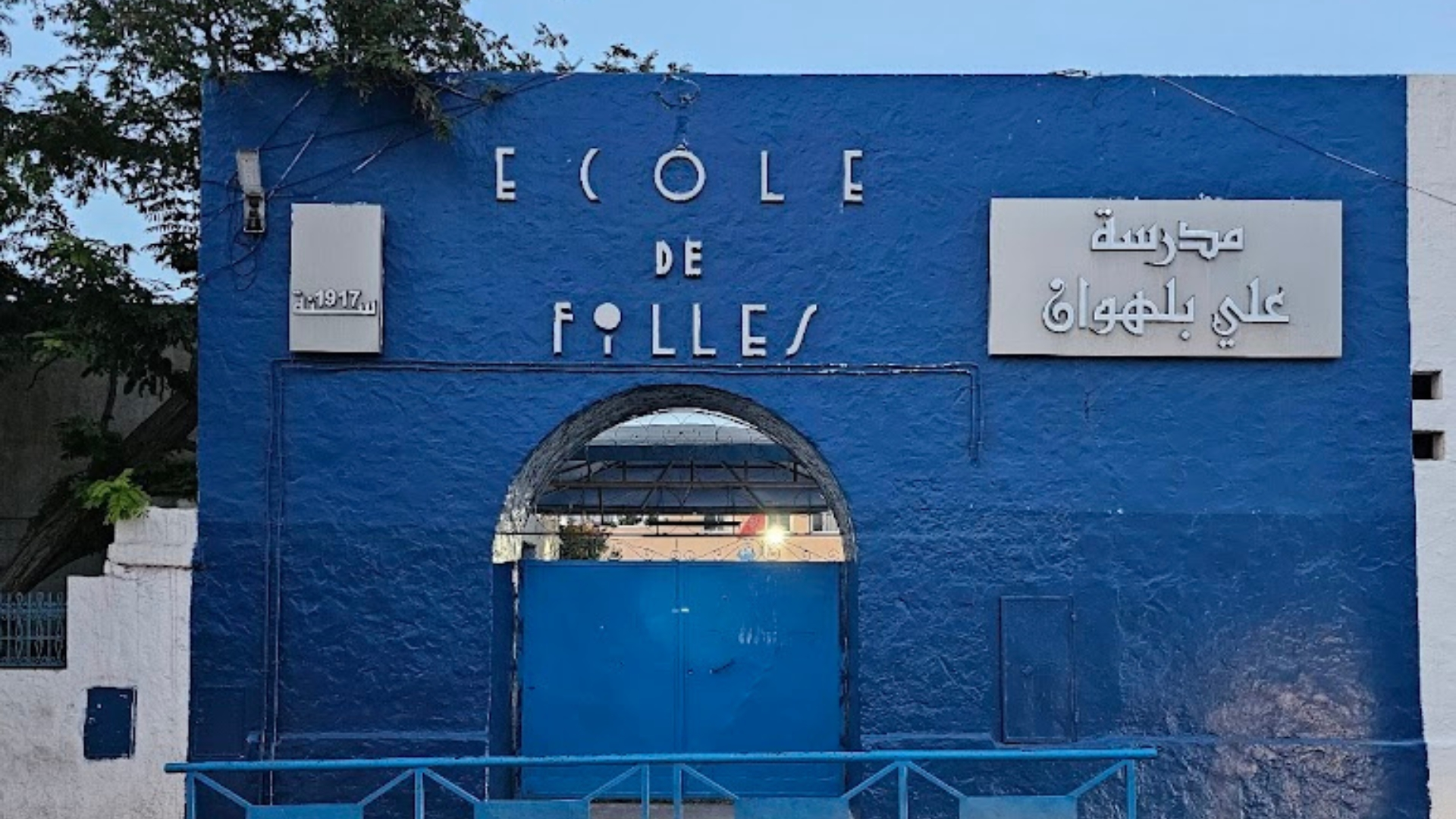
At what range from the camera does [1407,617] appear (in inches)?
376

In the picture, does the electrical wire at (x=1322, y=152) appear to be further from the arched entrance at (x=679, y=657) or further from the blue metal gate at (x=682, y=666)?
the blue metal gate at (x=682, y=666)

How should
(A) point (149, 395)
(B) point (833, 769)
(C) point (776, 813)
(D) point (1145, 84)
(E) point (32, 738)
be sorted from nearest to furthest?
(C) point (776, 813), (E) point (32, 738), (D) point (1145, 84), (B) point (833, 769), (A) point (149, 395)

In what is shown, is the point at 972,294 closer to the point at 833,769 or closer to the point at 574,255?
the point at 574,255

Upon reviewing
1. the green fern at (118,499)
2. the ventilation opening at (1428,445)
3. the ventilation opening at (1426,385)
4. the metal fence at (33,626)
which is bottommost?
the metal fence at (33,626)

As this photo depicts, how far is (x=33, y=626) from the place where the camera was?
9.39 meters

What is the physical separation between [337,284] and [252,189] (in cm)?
87

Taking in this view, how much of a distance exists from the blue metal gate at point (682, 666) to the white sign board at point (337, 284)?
2298 mm

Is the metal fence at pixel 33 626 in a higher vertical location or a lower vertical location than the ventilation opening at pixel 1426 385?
lower

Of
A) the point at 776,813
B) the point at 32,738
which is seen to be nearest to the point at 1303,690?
the point at 776,813

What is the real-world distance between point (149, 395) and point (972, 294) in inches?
Answer: 271

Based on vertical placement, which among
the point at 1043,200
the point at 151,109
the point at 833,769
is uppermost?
the point at 151,109

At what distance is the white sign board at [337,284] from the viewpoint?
9469 millimetres

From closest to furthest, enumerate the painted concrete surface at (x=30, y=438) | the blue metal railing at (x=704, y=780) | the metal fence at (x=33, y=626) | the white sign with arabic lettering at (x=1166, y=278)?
the blue metal railing at (x=704, y=780) → the metal fence at (x=33, y=626) → the white sign with arabic lettering at (x=1166, y=278) → the painted concrete surface at (x=30, y=438)

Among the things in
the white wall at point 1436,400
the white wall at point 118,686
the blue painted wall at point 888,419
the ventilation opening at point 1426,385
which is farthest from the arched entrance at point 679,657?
the ventilation opening at point 1426,385
